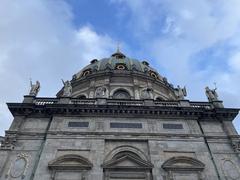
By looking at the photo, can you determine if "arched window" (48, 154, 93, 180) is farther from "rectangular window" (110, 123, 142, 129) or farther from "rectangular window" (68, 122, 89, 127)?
"rectangular window" (110, 123, 142, 129)

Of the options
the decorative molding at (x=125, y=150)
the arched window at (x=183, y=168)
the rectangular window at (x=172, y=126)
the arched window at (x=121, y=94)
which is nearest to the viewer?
the arched window at (x=183, y=168)

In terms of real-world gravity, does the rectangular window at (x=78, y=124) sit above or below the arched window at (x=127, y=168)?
above

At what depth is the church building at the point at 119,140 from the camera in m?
18.4

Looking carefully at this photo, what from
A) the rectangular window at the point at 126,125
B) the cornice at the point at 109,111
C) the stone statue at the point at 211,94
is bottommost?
the rectangular window at the point at 126,125

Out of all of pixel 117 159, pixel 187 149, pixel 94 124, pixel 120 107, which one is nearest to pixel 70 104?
pixel 94 124

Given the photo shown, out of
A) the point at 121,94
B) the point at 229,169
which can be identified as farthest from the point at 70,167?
the point at 121,94

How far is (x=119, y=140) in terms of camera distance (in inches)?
805

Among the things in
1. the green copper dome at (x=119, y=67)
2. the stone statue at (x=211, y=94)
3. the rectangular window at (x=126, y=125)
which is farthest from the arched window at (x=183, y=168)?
the green copper dome at (x=119, y=67)

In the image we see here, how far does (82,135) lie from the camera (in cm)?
2062

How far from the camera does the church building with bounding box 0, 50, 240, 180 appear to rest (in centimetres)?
1838

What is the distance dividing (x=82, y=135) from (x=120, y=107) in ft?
13.2

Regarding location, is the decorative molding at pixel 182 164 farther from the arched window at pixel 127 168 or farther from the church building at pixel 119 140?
the arched window at pixel 127 168

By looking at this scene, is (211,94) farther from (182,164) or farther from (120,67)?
(120,67)

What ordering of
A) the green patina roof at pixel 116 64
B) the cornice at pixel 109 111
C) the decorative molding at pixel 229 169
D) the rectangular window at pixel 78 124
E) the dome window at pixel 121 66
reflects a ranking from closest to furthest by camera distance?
the decorative molding at pixel 229 169 < the rectangular window at pixel 78 124 < the cornice at pixel 109 111 < the green patina roof at pixel 116 64 < the dome window at pixel 121 66
